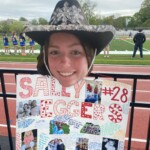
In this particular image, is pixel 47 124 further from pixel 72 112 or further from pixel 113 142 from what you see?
pixel 113 142

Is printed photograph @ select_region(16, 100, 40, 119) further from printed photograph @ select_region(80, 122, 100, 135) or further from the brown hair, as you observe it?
printed photograph @ select_region(80, 122, 100, 135)

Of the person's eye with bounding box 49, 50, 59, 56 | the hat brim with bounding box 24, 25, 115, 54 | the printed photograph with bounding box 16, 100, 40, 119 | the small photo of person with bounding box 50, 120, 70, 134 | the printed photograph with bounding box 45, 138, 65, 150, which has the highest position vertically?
the hat brim with bounding box 24, 25, 115, 54

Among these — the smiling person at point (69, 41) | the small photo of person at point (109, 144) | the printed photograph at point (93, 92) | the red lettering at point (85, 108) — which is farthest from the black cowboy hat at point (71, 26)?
the small photo of person at point (109, 144)

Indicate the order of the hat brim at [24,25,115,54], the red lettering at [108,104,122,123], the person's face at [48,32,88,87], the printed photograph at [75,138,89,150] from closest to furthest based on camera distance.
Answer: the hat brim at [24,25,115,54]
the person's face at [48,32,88,87]
the red lettering at [108,104,122,123]
the printed photograph at [75,138,89,150]

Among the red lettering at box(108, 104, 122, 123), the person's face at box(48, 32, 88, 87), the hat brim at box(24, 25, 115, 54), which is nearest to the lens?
the hat brim at box(24, 25, 115, 54)

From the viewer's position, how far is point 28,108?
1589 mm

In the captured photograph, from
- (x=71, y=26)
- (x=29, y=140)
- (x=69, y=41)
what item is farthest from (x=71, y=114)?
(x=71, y=26)

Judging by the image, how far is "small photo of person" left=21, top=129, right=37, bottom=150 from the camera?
64.6 inches

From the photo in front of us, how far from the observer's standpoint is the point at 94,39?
147cm

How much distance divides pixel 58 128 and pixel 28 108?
0.75 ft

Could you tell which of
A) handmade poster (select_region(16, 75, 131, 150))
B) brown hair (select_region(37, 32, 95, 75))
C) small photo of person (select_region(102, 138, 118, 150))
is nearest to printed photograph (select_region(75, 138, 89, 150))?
handmade poster (select_region(16, 75, 131, 150))

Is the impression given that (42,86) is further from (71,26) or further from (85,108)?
(71,26)

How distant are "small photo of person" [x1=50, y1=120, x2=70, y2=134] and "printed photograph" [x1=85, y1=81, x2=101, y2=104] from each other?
228mm

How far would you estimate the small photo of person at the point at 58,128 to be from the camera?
5.28 feet
